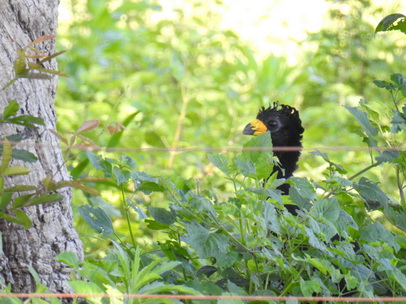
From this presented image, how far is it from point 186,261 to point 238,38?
405 cm

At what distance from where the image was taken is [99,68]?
560cm

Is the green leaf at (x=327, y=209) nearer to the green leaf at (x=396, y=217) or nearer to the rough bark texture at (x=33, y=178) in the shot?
the green leaf at (x=396, y=217)

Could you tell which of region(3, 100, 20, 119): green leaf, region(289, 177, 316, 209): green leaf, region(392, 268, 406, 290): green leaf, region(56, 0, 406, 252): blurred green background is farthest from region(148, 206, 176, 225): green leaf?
region(56, 0, 406, 252): blurred green background

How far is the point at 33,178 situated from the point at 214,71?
12.1 ft

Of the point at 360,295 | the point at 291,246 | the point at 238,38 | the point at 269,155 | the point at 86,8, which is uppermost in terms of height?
the point at 86,8

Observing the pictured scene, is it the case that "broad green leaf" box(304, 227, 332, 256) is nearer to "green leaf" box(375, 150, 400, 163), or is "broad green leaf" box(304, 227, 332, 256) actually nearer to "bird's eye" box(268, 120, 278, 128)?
"green leaf" box(375, 150, 400, 163)

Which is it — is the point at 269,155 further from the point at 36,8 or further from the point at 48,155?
the point at 36,8

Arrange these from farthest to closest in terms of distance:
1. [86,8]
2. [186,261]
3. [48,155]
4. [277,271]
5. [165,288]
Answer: [86,8], [48,155], [186,261], [277,271], [165,288]

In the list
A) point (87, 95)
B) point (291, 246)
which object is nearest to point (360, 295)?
point (291, 246)

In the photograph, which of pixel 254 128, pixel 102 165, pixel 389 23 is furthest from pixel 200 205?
pixel 254 128

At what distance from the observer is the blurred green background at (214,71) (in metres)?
4.88

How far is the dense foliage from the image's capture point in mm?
1694

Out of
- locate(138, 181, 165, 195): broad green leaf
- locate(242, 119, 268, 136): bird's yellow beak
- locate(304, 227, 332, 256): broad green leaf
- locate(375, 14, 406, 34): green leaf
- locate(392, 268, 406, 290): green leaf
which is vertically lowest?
locate(392, 268, 406, 290): green leaf

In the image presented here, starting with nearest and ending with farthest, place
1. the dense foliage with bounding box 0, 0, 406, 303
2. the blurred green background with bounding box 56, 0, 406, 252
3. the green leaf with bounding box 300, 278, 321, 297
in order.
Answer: the green leaf with bounding box 300, 278, 321, 297
the dense foliage with bounding box 0, 0, 406, 303
the blurred green background with bounding box 56, 0, 406, 252
